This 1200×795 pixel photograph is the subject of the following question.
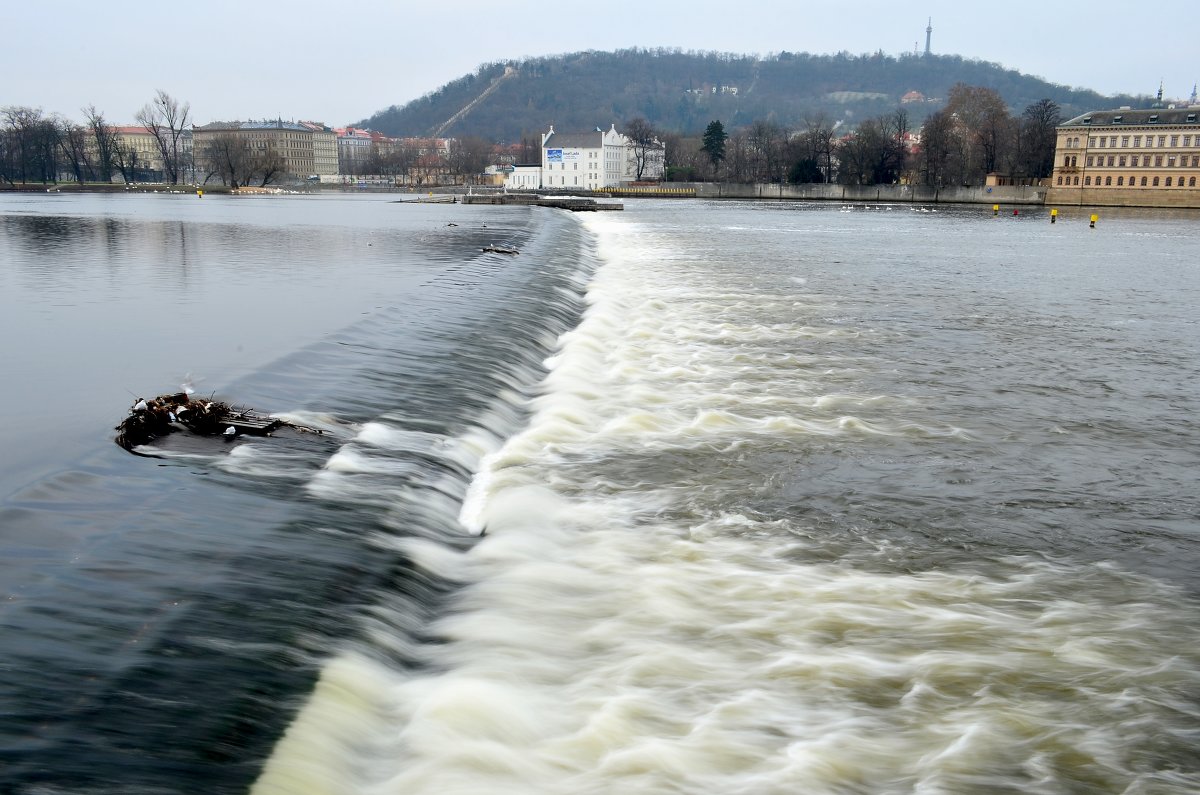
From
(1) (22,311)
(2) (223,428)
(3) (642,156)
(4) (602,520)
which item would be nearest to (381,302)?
(1) (22,311)

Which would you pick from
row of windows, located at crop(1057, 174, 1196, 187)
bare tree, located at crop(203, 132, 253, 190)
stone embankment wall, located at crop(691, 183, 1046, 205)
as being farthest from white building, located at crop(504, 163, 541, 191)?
row of windows, located at crop(1057, 174, 1196, 187)

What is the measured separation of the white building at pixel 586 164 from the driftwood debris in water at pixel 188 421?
130840 mm

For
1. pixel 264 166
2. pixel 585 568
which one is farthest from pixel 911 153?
pixel 585 568

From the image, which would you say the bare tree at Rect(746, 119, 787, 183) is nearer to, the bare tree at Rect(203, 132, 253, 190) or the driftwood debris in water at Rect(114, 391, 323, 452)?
the bare tree at Rect(203, 132, 253, 190)

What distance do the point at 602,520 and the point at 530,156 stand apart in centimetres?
15846

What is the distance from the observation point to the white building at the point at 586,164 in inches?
5413

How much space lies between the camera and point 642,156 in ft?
460

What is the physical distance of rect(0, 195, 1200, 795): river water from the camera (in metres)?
3.42

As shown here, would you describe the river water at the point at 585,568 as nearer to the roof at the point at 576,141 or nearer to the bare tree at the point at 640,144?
the roof at the point at 576,141

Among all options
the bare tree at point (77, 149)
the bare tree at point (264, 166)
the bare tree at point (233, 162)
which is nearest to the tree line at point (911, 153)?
the bare tree at point (264, 166)

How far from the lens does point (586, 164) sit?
138000 millimetres

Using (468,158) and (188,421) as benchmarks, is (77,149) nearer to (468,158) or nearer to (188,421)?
(468,158)

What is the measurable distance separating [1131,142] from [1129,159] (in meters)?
1.54

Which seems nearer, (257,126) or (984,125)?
(984,125)
